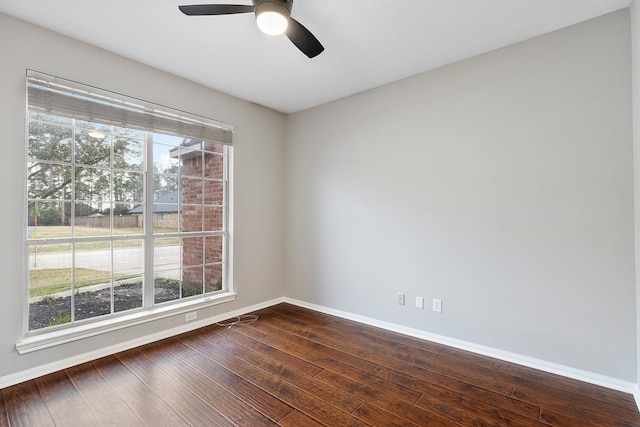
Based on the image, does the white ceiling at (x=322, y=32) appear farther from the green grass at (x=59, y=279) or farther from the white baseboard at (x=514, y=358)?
the white baseboard at (x=514, y=358)

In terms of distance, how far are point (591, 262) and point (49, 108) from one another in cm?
436

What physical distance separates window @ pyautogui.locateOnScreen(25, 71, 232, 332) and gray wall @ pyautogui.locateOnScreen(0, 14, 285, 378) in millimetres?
96

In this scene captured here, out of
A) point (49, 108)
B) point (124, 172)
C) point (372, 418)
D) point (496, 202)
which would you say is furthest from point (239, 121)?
point (372, 418)

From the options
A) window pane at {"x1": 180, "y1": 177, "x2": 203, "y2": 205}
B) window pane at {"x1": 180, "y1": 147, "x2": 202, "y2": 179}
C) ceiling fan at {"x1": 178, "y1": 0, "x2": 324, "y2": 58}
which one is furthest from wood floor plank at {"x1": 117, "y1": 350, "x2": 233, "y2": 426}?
ceiling fan at {"x1": 178, "y1": 0, "x2": 324, "y2": 58}

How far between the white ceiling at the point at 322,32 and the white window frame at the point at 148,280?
414 mm

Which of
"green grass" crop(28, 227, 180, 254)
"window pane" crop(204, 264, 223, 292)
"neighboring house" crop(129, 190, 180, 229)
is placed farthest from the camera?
"window pane" crop(204, 264, 223, 292)

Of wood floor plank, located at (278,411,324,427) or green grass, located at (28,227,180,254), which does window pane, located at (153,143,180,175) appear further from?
wood floor plank, located at (278,411,324,427)

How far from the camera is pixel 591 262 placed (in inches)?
86.2

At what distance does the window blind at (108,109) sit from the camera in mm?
2275

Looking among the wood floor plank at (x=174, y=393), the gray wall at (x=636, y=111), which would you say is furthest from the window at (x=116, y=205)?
the gray wall at (x=636, y=111)

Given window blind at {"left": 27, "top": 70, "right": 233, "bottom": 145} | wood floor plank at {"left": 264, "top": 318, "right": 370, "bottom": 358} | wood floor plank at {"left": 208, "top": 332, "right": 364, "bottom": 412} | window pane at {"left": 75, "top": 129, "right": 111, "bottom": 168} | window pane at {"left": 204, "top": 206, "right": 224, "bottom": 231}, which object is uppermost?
window blind at {"left": 27, "top": 70, "right": 233, "bottom": 145}

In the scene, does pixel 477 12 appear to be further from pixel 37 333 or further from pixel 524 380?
pixel 37 333

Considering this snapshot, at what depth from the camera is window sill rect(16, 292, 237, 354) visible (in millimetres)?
2221

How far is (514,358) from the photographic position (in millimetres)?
2479
